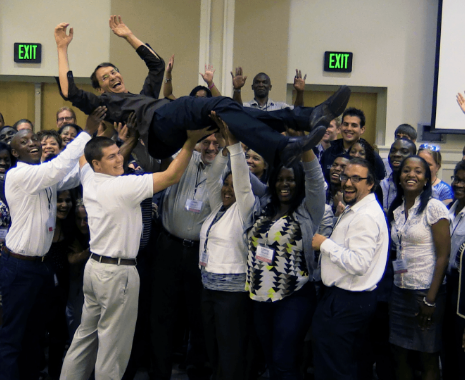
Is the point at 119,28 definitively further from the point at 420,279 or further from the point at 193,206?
the point at 420,279

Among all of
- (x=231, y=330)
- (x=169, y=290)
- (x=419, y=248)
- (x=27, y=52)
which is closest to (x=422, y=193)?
(x=419, y=248)

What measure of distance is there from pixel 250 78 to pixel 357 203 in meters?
3.85

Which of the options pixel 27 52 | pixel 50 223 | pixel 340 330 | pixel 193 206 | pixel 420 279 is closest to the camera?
pixel 340 330

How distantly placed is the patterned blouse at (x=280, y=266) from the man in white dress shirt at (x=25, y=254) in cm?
115

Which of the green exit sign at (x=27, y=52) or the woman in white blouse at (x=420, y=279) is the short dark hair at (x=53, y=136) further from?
the green exit sign at (x=27, y=52)

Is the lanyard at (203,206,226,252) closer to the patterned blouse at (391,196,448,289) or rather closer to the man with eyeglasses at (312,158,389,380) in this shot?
the man with eyeglasses at (312,158,389,380)

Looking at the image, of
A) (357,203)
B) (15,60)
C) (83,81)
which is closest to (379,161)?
(357,203)

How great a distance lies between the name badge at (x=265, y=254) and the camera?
2.93m

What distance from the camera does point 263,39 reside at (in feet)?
21.4

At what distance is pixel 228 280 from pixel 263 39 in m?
4.08

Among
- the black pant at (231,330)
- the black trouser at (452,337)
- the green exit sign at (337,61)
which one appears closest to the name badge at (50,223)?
the black pant at (231,330)

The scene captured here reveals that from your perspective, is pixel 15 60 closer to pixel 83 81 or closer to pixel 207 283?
pixel 83 81

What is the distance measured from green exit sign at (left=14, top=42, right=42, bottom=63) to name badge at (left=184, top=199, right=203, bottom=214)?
165 inches

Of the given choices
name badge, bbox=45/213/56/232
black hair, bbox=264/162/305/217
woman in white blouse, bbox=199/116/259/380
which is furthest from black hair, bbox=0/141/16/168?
black hair, bbox=264/162/305/217
